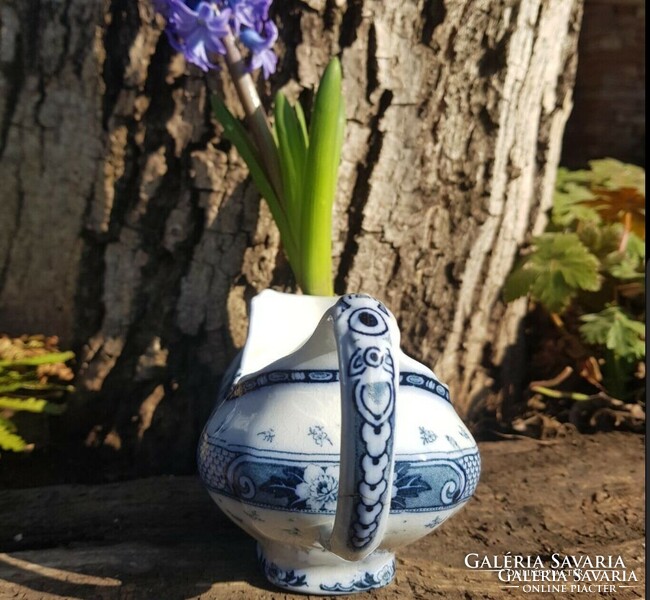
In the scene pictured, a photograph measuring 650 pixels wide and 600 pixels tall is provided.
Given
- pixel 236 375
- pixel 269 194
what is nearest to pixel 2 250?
pixel 269 194

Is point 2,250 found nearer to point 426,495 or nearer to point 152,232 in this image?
point 152,232

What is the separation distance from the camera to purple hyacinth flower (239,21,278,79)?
5.26 ft

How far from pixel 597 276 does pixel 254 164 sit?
0.94 meters

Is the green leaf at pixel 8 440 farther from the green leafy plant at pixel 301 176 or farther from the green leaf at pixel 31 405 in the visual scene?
the green leafy plant at pixel 301 176

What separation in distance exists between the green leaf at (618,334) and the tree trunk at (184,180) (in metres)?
0.42

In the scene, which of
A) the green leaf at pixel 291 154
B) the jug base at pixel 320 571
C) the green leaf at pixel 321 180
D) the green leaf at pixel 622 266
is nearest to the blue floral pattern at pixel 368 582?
the jug base at pixel 320 571

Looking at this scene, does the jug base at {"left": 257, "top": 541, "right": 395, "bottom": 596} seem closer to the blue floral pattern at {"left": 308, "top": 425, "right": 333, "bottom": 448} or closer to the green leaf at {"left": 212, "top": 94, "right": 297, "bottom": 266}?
the blue floral pattern at {"left": 308, "top": 425, "right": 333, "bottom": 448}

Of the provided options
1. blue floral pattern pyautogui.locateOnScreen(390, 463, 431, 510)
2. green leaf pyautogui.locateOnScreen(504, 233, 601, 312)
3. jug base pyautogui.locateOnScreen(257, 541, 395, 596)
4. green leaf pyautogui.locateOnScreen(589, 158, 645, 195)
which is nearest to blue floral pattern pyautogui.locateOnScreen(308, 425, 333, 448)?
blue floral pattern pyautogui.locateOnScreen(390, 463, 431, 510)

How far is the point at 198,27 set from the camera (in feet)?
5.05

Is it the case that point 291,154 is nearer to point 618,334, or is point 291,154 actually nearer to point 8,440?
point 8,440

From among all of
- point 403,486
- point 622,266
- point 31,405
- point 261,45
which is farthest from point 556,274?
point 31,405

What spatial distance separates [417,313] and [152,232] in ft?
2.16

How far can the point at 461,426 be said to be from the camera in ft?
4.25

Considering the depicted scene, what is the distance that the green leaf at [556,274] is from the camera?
6.63 ft
